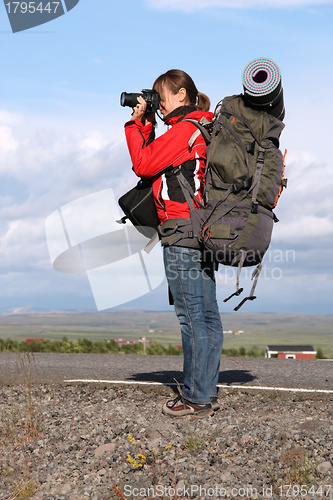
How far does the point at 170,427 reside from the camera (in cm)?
448

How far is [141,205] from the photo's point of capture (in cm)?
453

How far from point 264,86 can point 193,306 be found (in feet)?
6.10

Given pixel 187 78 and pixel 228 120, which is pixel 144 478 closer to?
pixel 228 120

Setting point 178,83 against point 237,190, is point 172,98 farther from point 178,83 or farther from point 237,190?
point 237,190

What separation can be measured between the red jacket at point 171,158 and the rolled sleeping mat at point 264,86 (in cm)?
41

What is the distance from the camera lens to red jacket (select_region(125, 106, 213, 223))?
4230 millimetres

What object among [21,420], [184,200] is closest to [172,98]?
[184,200]

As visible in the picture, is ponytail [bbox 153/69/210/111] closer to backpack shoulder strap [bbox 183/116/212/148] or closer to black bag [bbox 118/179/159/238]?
backpack shoulder strap [bbox 183/116/212/148]

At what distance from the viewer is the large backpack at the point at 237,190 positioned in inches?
165

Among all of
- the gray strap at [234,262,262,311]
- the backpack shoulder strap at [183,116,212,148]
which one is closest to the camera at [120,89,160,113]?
the backpack shoulder strap at [183,116,212,148]

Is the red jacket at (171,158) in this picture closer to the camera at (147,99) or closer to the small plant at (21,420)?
the camera at (147,99)

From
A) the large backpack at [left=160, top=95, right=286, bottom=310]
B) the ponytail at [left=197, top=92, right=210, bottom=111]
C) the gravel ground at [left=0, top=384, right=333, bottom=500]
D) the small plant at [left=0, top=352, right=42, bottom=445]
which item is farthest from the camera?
the small plant at [left=0, top=352, right=42, bottom=445]

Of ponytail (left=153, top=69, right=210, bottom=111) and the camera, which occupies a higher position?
ponytail (left=153, top=69, right=210, bottom=111)

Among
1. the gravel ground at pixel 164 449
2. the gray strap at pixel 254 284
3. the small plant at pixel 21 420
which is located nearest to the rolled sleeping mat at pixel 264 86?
the gray strap at pixel 254 284
